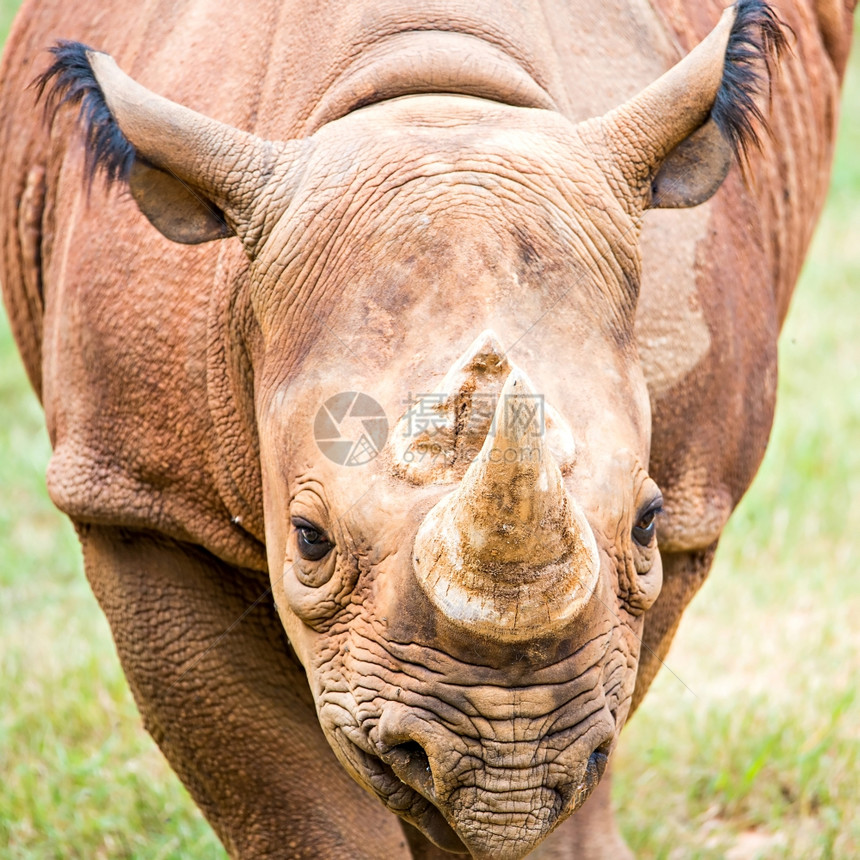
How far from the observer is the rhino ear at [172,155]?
10.6 feet

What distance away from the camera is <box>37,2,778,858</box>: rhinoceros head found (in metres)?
2.59

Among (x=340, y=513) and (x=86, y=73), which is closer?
(x=340, y=513)

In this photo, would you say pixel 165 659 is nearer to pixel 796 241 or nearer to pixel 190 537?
pixel 190 537

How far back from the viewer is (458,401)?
2646mm

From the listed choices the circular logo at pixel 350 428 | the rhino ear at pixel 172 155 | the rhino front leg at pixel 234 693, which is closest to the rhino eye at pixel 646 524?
the circular logo at pixel 350 428

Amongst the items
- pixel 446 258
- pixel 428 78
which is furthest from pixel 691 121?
pixel 446 258

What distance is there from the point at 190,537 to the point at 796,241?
2257 mm

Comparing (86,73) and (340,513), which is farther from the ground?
(86,73)

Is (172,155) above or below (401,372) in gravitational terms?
above

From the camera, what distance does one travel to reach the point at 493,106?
338cm

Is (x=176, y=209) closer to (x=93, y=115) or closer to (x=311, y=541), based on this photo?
(x=93, y=115)

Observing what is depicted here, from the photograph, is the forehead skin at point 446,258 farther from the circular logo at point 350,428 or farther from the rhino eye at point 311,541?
the rhino eye at point 311,541

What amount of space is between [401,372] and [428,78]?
91 centimetres

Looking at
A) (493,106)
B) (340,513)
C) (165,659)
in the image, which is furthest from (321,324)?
(165,659)
